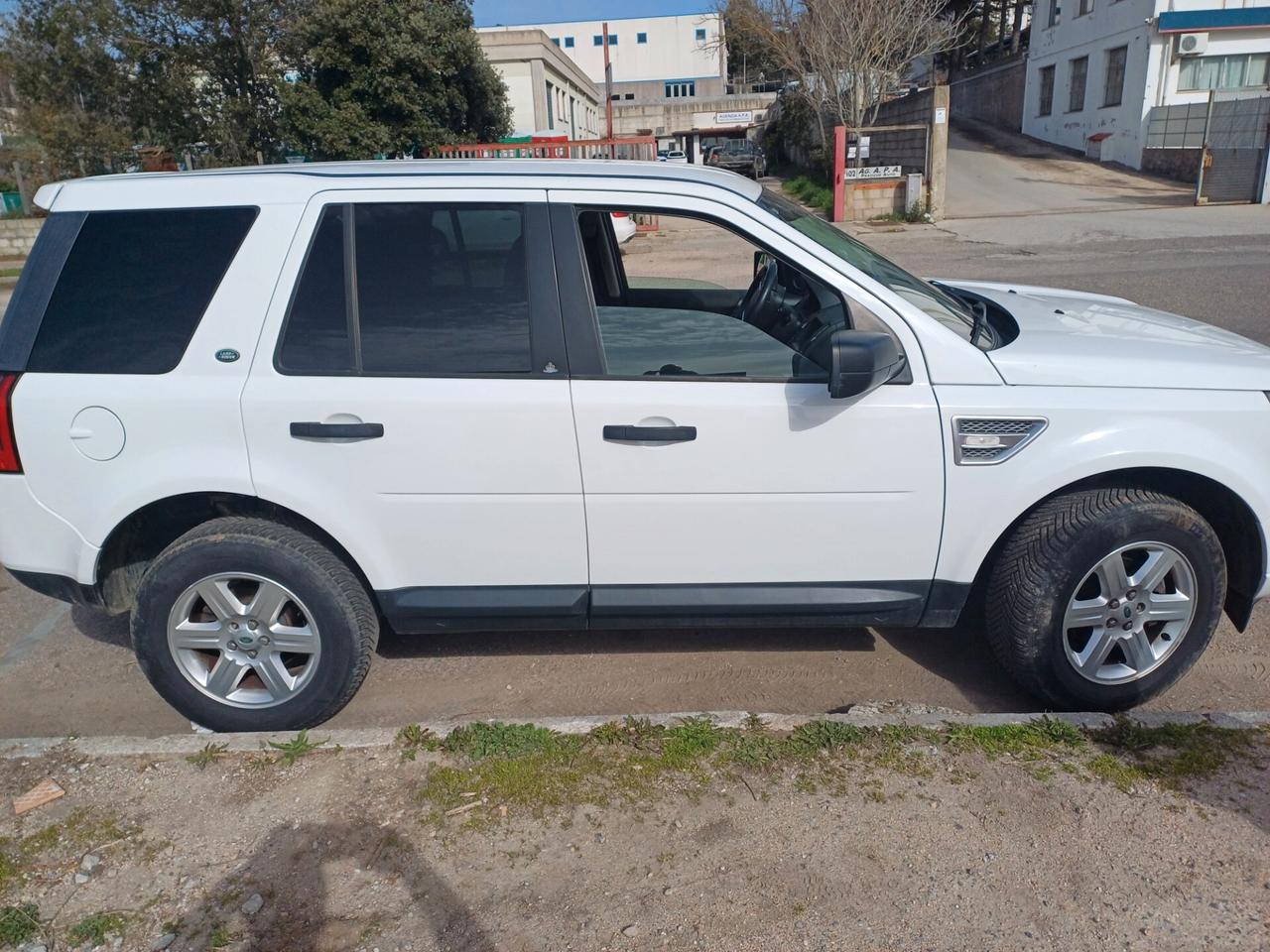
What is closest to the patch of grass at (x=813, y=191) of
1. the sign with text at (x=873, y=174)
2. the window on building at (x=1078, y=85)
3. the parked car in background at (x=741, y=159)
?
the sign with text at (x=873, y=174)

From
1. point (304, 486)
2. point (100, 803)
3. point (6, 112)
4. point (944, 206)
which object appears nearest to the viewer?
point (100, 803)

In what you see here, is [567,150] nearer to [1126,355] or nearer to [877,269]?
[877,269]

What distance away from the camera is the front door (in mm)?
3297

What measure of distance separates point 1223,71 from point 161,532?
109 feet

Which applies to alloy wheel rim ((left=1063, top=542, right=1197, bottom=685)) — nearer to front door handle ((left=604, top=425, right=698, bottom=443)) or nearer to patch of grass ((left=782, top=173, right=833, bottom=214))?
front door handle ((left=604, top=425, right=698, bottom=443))

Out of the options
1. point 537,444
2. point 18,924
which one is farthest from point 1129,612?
point 18,924

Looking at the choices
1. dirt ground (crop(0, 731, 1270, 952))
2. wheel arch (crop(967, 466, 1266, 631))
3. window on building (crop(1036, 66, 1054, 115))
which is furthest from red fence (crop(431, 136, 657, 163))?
dirt ground (crop(0, 731, 1270, 952))

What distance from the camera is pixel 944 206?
23125mm

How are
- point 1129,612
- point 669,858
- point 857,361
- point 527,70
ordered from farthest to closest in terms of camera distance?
1. point 527,70
2. point 1129,612
3. point 857,361
4. point 669,858

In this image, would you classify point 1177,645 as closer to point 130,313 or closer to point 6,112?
point 130,313

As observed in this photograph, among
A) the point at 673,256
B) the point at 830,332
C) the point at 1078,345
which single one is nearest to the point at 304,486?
the point at 830,332

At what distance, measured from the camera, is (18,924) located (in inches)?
104

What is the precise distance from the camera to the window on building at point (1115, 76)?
2966cm

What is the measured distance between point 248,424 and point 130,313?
598 millimetres
